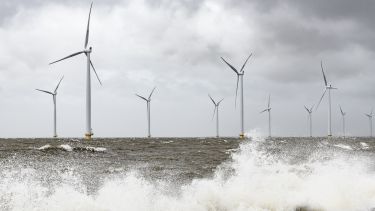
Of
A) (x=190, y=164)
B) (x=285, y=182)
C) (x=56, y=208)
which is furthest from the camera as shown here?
(x=190, y=164)

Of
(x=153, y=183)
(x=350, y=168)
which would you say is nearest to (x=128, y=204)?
(x=153, y=183)

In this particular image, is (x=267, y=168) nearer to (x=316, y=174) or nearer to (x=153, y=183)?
(x=316, y=174)

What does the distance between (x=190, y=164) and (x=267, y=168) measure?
19.7 feet

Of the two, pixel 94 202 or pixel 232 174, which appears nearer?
pixel 94 202

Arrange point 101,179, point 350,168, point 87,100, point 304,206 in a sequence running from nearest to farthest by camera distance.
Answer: point 304,206
point 101,179
point 350,168
point 87,100

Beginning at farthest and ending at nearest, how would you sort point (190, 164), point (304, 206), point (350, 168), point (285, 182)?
point (190, 164) < point (350, 168) < point (285, 182) < point (304, 206)

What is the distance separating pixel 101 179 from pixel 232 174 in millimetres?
5691

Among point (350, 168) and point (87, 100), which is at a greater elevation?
point (87, 100)

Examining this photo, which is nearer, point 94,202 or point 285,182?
point 94,202

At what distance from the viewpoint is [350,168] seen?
25.1 metres

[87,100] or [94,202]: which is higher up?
[87,100]

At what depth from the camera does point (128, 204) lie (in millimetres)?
17750

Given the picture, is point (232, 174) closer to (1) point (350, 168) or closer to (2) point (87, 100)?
(1) point (350, 168)

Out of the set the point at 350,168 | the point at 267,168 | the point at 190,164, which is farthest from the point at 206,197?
the point at 190,164
